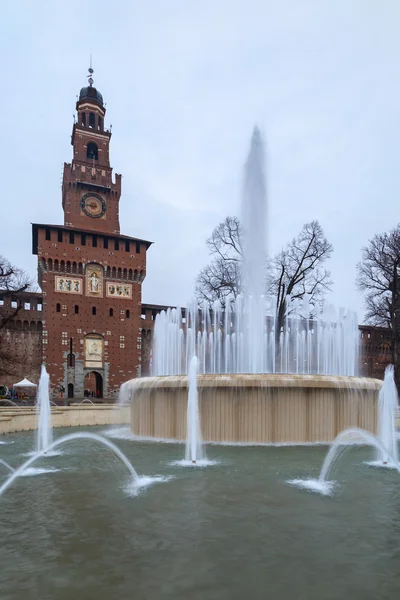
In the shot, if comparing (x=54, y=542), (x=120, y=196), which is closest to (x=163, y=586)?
(x=54, y=542)

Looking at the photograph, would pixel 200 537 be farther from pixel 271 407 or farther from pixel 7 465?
pixel 271 407

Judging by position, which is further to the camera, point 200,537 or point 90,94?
point 90,94

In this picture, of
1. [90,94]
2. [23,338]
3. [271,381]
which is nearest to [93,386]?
[23,338]

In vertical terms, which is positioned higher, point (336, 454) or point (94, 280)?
point (94, 280)

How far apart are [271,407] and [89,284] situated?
1279 inches

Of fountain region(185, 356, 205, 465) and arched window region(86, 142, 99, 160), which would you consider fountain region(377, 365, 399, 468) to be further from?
arched window region(86, 142, 99, 160)

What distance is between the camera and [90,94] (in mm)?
46594

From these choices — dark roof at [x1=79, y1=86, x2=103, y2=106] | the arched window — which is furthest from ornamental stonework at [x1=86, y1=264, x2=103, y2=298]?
dark roof at [x1=79, y1=86, x2=103, y2=106]

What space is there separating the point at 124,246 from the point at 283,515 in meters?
38.9

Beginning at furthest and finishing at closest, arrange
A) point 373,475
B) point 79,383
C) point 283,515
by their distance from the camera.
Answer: point 79,383, point 373,475, point 283,515

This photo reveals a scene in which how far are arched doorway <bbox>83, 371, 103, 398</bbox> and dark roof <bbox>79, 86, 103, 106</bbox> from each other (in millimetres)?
25650

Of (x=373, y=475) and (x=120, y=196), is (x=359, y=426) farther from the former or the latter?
(x=120, y=196)

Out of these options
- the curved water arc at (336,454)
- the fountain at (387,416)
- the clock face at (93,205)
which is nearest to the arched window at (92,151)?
the clock face at (93,205)

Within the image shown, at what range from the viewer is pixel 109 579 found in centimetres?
323
